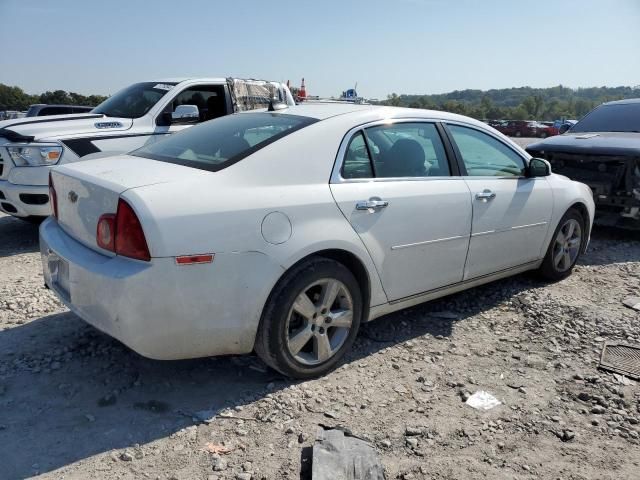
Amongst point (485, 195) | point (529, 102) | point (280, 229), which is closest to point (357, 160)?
point (280, 229)

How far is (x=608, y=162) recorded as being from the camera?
21.8 ft

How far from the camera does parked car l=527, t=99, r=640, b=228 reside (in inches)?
251

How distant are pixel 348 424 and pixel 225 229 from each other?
3.94 feet

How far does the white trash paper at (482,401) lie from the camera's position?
307 centimetres

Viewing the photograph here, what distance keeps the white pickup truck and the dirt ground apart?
193cm

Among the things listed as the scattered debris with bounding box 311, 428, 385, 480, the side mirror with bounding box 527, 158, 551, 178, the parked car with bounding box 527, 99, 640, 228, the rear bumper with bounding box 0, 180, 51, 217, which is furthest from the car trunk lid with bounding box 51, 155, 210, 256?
the parked car with bounding box 527, 99, 640, 228

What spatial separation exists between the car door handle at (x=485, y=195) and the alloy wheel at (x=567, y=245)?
1244 mm

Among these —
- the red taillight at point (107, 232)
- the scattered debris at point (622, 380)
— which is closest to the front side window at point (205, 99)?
the red taillight at point (107, 232)

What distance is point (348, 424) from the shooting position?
2846mm

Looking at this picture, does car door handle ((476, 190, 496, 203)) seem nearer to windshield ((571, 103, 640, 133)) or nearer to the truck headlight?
the truck headlight

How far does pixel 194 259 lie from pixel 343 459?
3.82 ft

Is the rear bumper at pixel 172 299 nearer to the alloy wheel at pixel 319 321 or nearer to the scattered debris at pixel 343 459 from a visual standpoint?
the alloy wheel at pixel 319 321

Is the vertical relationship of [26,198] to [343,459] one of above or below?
above

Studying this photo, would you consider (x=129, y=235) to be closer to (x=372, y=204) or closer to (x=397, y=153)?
(x=372, y=204)
